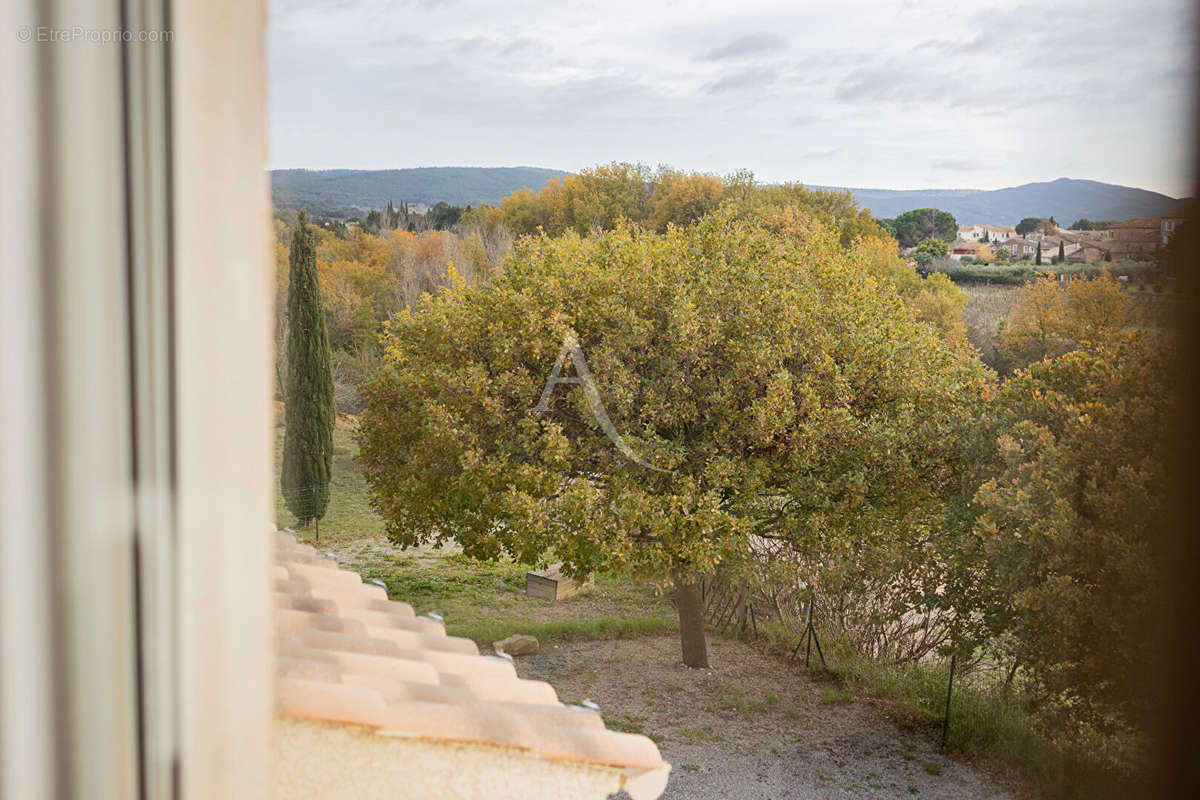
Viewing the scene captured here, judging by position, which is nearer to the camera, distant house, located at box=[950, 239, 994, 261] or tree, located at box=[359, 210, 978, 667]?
distant house, located at box=[950, 239, 994, 261]

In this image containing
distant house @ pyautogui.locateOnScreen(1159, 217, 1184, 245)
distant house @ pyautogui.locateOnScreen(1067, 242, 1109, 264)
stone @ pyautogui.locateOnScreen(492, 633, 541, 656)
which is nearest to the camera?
distant house @ pyautogui.locateOnScreen(1159, 217, 1184, 245)

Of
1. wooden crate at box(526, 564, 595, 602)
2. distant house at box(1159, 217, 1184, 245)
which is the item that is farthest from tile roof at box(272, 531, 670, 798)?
wooden crate at box(526, 564, 595, 602)

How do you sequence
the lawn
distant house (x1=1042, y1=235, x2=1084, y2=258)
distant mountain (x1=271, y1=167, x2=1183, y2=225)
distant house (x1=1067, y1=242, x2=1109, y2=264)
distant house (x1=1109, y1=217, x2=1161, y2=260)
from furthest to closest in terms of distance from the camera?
the lawn → distant mountain (x1=271, y1=167, x2=1183, y2=225) → distant house (x1=1042, y1=235, x2=1084, y2=258) → distant house (x1=1067, y1=242, x2=1109, y2=264) → distant house (x1=1109, y1=217, x2=1161, y2=260)

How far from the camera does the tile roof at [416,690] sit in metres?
0.58

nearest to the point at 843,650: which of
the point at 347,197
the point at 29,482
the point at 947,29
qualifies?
the point at 947,29

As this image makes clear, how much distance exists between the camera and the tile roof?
583mm

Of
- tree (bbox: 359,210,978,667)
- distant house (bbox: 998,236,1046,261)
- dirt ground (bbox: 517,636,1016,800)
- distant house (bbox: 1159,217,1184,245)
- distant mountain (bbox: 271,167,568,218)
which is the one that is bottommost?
dirt ground (bbox: 517,636,1016,800)

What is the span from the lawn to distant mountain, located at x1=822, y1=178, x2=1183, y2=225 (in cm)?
202

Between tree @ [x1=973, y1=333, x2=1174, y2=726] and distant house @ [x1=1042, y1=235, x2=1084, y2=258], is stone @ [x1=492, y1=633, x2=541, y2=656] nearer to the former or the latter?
tree @ [x1=973, y1=333, x2=1174, y2=726]

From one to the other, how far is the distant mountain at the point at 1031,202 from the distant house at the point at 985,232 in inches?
0.8

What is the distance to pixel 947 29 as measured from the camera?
3305mm

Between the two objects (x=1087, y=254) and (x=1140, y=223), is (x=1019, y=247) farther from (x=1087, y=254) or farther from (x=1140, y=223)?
(x=1140, y=223)

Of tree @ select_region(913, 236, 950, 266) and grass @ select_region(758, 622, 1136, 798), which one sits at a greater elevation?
tree @ select_region(913, 236, 950, 266)

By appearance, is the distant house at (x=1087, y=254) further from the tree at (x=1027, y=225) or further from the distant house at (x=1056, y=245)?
the tree at (x=1027, y=225)
